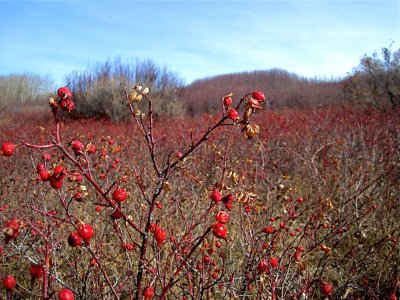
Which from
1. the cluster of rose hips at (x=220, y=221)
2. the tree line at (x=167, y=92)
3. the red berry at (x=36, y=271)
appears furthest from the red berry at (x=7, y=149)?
the tree line at (x=167, y=92)

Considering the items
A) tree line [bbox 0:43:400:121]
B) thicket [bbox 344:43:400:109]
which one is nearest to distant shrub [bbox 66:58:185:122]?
tree line [bbox 0:43:400:121]

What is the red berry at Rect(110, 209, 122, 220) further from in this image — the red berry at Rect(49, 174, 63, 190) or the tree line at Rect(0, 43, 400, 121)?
the tree line at Rect(0, 43, 400, 121)

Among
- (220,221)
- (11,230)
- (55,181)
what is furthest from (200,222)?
(11,230)

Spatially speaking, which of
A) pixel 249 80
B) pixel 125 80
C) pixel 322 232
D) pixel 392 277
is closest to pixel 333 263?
pixel 322 232

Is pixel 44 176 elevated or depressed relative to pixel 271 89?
depressed

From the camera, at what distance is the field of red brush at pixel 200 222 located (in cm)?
118

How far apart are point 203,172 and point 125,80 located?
1093 centimetres

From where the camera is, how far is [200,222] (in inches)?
57.6

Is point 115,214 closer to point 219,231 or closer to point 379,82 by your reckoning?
point 219,231

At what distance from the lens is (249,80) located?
31172 millimetres

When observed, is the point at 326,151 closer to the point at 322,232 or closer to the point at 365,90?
the point at 322,232

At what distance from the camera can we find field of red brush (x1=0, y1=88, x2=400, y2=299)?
118 centimetres

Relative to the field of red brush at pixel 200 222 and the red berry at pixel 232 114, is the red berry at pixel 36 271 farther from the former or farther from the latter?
the red berry at pixel 232 114

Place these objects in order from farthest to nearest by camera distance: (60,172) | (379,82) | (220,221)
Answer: (379,82)
(220,221)
(60,172)
